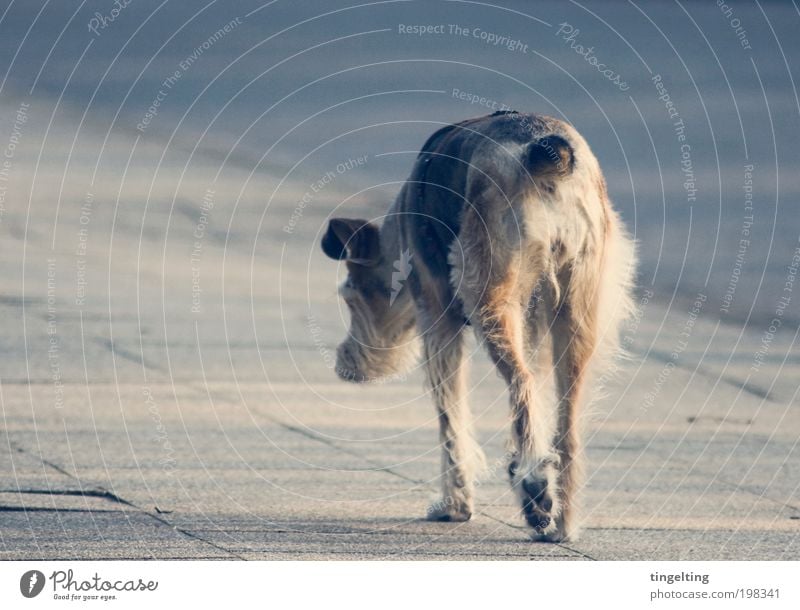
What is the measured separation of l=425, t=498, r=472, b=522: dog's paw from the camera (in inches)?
342

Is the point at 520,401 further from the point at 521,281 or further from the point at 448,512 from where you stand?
the point at 448,512

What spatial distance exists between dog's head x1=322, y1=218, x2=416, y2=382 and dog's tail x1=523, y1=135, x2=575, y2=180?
145 centimetres

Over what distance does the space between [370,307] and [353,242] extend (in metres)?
0.50

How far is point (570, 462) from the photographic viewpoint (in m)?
8.17

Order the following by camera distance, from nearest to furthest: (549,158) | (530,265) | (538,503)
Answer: (549,158), (538,503), (530,265)

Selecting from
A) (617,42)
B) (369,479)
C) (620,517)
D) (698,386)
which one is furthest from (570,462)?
(617,42)

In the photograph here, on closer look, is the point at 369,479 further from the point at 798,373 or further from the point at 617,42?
the point at 617,42

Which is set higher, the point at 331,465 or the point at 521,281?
the point at 521,281

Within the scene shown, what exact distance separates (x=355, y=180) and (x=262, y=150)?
1.46 m

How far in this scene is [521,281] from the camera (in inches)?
314
